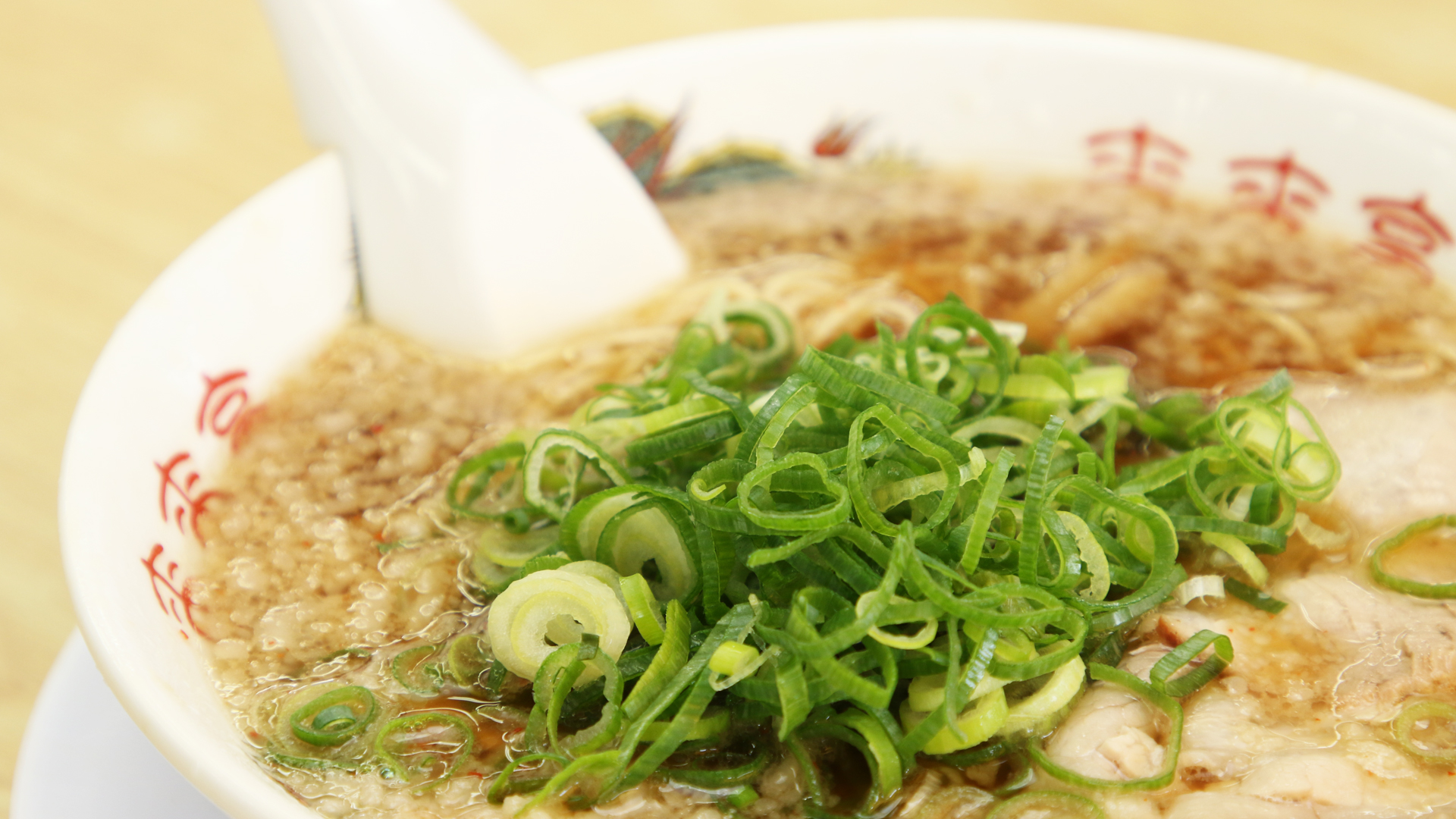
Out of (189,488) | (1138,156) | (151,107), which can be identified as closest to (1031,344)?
(1138,156)

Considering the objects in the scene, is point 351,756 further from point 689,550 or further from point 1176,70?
point 1176,70

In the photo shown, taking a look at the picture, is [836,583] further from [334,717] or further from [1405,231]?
[1405,231]

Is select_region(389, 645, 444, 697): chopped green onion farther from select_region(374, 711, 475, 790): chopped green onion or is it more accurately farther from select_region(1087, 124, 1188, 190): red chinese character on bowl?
select_region(1087, 124, 1188, 190): red chinese character on bowl

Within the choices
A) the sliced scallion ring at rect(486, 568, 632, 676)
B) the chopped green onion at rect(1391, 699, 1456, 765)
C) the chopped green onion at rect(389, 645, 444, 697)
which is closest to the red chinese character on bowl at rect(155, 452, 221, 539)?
the chopped green onion at rect(389, 645, 444, 697)

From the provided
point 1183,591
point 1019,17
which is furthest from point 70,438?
point 1019,17

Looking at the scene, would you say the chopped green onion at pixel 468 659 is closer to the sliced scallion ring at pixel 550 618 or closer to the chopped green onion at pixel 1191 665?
the sliced scallion ring at pixel 550 618
